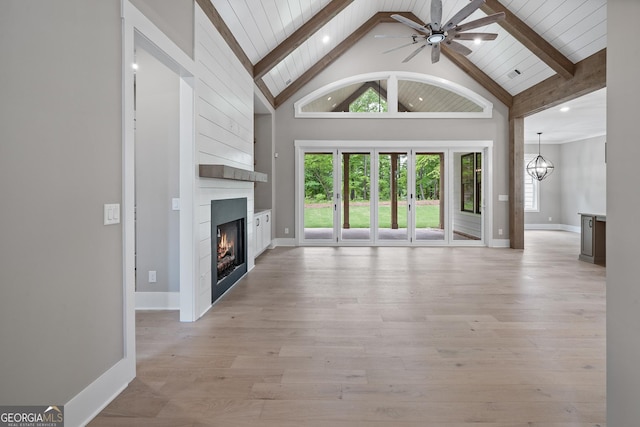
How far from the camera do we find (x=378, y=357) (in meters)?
2.49

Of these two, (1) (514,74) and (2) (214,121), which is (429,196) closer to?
(1) (514,74)

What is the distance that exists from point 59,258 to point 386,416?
1724mm

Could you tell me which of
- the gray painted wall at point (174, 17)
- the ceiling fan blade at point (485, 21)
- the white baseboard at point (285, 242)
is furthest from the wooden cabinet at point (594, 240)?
the gray painted wall at point (174, 17)

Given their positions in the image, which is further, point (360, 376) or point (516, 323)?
point (516, 323)

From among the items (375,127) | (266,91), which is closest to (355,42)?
(375,127)

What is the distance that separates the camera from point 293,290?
4.28m

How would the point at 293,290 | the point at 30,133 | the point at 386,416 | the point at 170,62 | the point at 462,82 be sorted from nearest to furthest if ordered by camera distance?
the point at 30,133 < the point at 386,416 < the point at 170,62 < the point at 293,290 < the point at 462,82

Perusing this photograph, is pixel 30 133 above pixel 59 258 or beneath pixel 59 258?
above

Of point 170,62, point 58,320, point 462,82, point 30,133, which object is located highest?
point 462,82

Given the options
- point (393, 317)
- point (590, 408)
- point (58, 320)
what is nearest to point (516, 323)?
point (393, 317)

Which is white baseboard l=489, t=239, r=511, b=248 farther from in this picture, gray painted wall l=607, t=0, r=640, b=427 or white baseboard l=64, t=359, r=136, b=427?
white baseboard l=64, t=359, r=136, b=427

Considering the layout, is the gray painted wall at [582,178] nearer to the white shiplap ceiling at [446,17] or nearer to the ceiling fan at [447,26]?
the white shiplap ceiling at [446,17]

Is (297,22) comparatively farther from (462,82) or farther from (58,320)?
(58,320)

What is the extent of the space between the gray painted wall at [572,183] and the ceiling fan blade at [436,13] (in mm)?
8635
